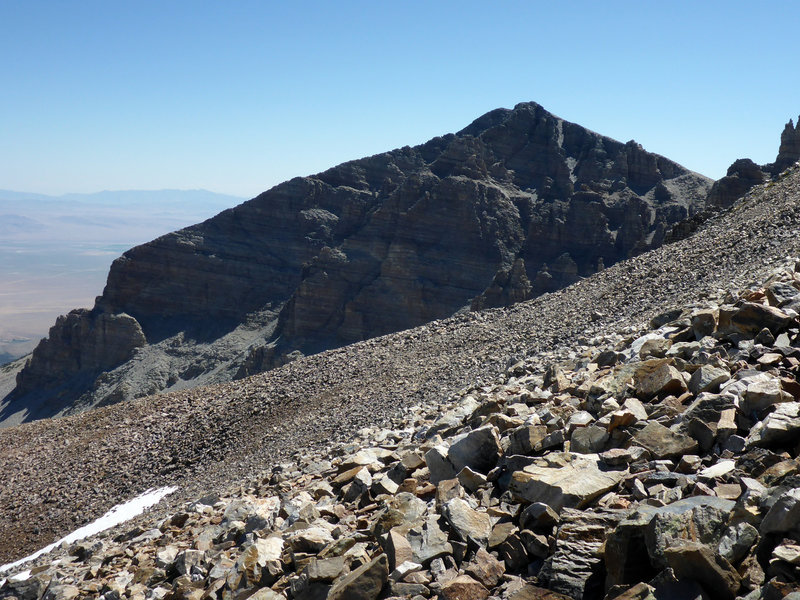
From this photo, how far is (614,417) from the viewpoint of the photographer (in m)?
8.13

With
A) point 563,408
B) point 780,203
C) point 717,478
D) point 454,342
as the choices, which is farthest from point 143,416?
point 780,203

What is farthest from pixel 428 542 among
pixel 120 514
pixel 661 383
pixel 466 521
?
pixel 120 514

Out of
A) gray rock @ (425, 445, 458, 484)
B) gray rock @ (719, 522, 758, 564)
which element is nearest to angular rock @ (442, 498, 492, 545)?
gray rock @ (425, 445, 458, 484)

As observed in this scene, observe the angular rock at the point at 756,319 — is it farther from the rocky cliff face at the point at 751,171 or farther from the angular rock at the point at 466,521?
the rocky cliff face at the point at 751,171

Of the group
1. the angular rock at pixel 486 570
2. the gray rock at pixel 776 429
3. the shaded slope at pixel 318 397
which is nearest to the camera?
the angular rock at pixel 486 570

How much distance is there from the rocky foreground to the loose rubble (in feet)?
0.07

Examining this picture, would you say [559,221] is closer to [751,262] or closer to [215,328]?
[215,328]

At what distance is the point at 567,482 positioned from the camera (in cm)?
698

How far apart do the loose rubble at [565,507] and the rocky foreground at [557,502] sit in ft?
0.07

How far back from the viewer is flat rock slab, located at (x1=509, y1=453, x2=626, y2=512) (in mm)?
Result: 6777

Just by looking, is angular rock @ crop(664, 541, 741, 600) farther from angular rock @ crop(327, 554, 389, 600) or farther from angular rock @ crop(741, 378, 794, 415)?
angular rock @ crop(741, 378, 794, 415)

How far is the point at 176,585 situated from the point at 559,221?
367 feet

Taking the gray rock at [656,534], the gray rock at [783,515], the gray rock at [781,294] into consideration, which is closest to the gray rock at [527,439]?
the gray rock at [656,534]

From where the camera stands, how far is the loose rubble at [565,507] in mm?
5391
